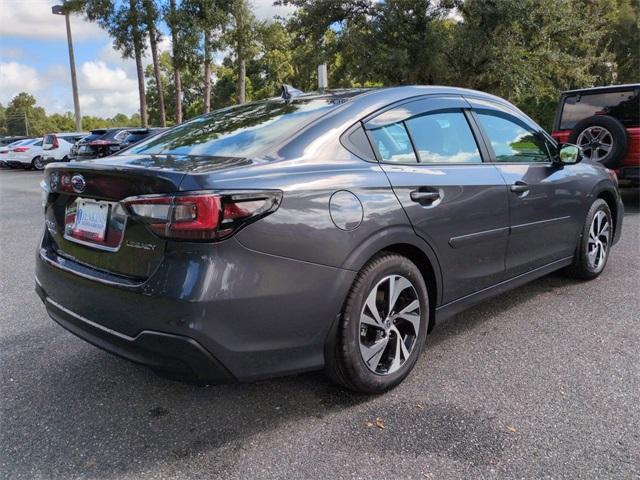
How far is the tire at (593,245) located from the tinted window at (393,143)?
7.35 ft

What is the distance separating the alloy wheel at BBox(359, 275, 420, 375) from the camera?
2.71 meters

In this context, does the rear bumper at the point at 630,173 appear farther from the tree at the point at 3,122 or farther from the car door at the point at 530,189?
the tree at the point at 3,122

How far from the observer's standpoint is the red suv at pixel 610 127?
7523 millimetres

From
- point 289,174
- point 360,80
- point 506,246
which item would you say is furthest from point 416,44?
point 289,174

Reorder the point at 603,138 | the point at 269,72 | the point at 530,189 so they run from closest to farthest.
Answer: the point at 530,189, the point at 603,138, the point at 269,72

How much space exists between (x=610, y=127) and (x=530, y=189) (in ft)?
15.6

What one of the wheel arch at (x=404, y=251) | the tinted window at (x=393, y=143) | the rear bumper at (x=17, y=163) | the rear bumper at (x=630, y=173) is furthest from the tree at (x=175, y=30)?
the wheel arch at (x=404, y=251)

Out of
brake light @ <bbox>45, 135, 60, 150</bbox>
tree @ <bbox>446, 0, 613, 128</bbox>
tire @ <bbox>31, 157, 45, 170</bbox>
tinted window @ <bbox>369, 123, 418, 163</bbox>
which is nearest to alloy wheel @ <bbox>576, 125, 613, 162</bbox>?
tinted window @ <bbox>369, 123, 418, 163</bbox>

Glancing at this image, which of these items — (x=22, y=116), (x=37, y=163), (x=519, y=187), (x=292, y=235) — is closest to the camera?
(x=292, y=235)

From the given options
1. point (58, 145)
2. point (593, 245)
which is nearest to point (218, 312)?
point (593, 245)

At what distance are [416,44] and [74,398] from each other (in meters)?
16.9

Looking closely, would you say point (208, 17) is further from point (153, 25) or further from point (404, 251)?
point (404, 251)

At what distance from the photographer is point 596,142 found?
305 inches

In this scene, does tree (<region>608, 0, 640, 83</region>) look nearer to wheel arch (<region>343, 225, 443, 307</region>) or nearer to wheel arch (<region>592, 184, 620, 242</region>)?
wheel arch (<region>592, 184, 620, 242</region>)
